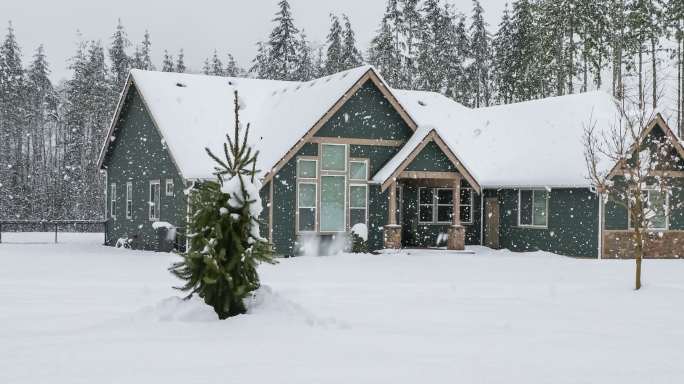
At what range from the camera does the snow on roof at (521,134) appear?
2802 cm

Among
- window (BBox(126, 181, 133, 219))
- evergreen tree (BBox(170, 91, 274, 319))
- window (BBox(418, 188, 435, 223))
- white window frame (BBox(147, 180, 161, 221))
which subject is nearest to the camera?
evergreen tree (BBox(170, 91, 274, 319))

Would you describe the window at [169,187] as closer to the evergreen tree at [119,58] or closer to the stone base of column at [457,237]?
the stone base of column at [457,237]

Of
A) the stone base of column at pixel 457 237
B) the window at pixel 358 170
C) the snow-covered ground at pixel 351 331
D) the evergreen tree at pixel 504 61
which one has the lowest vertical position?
the snow-covered ground at pixel 351 331

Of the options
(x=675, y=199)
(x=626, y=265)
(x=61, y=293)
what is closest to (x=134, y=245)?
(x=61, y=293)

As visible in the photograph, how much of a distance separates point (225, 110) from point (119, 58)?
123ft

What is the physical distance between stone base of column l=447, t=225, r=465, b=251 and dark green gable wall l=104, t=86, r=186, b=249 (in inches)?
369

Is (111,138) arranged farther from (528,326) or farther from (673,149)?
(528,326)

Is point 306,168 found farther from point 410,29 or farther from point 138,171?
point 410,29

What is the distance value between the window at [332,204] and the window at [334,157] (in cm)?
32

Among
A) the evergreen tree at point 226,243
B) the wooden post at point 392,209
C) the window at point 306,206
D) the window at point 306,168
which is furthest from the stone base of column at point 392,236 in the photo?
the evergreen tree at point 226,243

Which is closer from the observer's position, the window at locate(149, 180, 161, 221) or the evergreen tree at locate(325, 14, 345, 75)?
the window at locate(149, 180, 161, 221)

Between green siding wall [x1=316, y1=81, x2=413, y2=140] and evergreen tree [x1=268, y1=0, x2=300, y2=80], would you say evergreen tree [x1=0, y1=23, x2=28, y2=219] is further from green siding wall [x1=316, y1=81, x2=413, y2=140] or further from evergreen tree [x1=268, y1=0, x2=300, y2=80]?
green siding wall [x1=316, y1=81, x2=413, y2=140]

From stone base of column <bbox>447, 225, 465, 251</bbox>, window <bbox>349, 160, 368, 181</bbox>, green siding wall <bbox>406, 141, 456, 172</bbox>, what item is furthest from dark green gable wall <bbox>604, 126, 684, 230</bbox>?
window <bbox>349, 160, 368, 181</bbox>

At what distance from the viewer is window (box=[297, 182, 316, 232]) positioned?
25844mm
